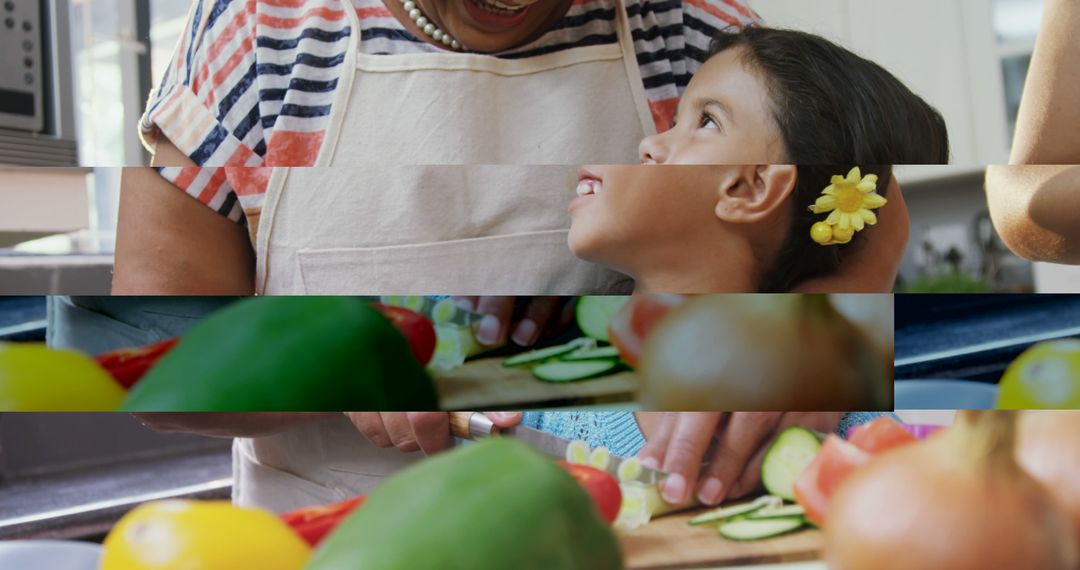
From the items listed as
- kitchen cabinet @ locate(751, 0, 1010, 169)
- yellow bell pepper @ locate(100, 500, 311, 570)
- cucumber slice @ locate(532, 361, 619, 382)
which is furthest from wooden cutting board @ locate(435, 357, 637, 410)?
kitchen cabinet @ locate(751, 0, 1010, 169)

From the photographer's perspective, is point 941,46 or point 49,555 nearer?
point 49,555

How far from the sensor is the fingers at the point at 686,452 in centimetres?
46

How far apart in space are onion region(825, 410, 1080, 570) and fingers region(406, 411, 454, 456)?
18cm

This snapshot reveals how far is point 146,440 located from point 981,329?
440 millimetres

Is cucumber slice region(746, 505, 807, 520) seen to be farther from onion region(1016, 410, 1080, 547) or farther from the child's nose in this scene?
the child's nose

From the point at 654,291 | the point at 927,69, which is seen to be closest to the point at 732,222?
the point at 654,291

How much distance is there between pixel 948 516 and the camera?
1.28 feet

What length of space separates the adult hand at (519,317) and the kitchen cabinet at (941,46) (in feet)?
1.42

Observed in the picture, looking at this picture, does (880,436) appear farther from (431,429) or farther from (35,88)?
(35,88)

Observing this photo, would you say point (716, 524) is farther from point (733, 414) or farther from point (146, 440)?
point (146, 440)

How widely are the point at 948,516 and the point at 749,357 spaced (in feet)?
0.43

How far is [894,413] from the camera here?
0.50 m

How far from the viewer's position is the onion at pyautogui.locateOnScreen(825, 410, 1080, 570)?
0.39m

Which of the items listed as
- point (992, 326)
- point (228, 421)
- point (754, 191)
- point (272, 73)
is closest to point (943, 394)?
point (992, 326)
